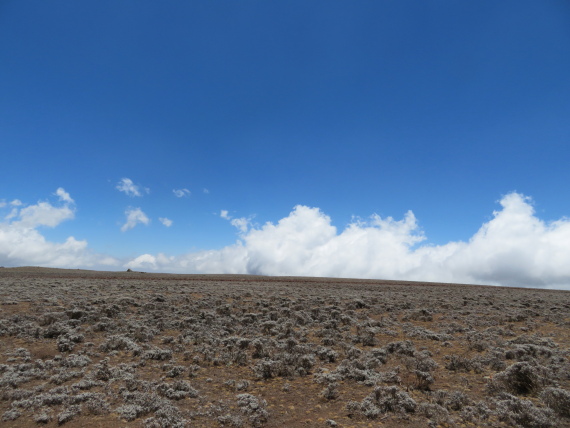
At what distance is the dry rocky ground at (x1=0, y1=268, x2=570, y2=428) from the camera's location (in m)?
8.12

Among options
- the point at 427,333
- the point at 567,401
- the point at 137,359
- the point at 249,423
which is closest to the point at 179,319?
the point at 137,359

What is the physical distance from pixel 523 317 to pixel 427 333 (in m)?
9.94

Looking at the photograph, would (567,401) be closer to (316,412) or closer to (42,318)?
(316,412)

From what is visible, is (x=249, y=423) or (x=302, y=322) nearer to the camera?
(x=249, y=423)

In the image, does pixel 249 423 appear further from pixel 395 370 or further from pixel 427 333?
pixel 427 333

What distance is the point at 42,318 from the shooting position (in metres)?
16.4

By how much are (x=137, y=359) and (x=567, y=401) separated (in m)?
14.4

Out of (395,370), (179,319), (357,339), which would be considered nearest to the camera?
(395,370)

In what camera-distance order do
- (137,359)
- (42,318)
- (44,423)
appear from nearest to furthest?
(44,423) < (137,359) < (42,318)

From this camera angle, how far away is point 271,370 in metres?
11.2

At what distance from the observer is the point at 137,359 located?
1223 cm

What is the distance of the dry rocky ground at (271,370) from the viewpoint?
320 inches

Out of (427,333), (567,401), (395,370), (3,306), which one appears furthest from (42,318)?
(567,401)

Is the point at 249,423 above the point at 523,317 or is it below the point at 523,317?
below
